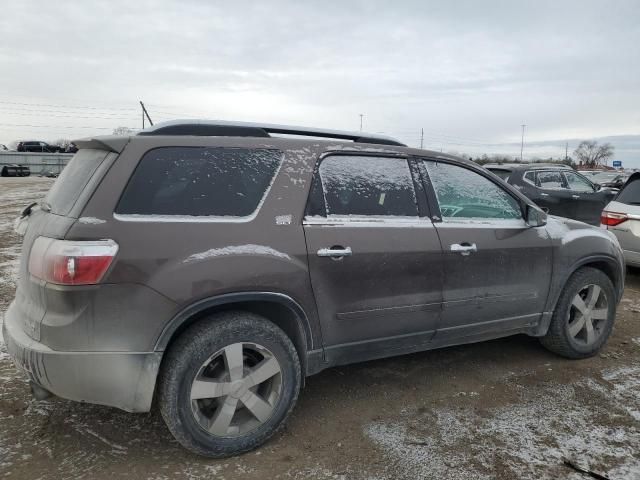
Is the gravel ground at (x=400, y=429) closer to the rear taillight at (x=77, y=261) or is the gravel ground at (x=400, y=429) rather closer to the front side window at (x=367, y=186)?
the rear taillight at (x=77, y=261)

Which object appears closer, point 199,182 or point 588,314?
point 199,182

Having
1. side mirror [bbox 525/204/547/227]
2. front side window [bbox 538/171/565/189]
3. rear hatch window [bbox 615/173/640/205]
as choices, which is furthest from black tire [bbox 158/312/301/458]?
front side window [bbox 538/171/565/189]

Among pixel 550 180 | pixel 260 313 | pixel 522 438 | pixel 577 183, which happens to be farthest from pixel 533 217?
pixel 577 183

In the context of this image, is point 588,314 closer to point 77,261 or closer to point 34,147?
point 77,261

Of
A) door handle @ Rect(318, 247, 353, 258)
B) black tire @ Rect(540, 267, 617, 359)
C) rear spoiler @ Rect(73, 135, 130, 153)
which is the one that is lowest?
black tire @ Rect(540, 267, 617, 359)

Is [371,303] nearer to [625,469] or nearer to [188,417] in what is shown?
[188,417]

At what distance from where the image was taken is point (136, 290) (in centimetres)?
244

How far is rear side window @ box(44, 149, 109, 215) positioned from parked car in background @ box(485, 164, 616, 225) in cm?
851

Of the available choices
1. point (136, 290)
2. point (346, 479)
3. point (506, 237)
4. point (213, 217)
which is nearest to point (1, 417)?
point (136, 290)

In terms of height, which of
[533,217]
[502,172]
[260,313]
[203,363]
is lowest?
[203,363]

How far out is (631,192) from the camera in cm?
678

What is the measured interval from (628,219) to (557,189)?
4172mm

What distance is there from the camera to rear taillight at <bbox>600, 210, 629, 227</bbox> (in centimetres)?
655

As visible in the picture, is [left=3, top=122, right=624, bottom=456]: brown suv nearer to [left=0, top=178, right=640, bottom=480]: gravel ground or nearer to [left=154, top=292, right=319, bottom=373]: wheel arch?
[left=154, top=292, right=319, bottom=373]: wheel arch
